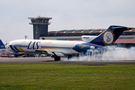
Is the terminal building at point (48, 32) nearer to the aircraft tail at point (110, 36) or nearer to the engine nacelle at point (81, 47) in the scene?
the engine nacelle at point (81, 47)

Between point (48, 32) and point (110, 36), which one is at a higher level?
point (48, 32)

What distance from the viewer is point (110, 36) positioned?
4294 cm

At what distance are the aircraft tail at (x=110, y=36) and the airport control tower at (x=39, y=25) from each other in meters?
97.5

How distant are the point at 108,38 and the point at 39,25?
102m

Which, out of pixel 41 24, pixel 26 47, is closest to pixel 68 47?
pixel 26 47

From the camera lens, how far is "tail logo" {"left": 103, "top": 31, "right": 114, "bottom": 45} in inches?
1686

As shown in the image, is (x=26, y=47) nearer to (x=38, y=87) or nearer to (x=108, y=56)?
(x=108, y=56)

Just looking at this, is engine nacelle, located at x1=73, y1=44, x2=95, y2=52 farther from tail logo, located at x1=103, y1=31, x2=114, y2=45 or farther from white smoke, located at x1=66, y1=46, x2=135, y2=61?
tail logo, located at x1=103, y1=31, x2=114, y2=45

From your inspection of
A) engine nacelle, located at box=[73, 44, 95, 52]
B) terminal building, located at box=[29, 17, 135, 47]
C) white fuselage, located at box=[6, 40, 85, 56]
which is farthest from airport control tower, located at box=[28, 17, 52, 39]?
engine nacelle, located at box=[73, 44, 95, 52]

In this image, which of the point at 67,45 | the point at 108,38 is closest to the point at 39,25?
the point at 67,45

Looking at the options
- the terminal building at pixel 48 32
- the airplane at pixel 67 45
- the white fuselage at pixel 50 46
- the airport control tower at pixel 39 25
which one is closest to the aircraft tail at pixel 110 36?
the airplane at pixel 67 45

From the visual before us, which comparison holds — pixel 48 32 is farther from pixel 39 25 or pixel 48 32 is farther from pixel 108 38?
pixel 108 38

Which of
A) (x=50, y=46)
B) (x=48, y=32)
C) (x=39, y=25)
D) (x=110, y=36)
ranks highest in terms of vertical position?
(x=39, y=25)

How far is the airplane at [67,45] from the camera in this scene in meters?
43.1
